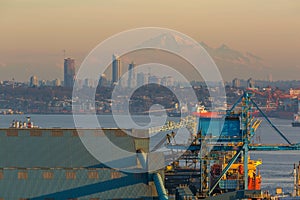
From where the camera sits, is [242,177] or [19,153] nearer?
[19,153]

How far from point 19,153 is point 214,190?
1344cm

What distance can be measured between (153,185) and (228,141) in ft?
40.2

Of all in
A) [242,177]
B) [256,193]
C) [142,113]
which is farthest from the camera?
[142,113]

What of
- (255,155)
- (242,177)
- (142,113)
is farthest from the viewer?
(142,113)

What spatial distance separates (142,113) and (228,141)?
140942 millimetres

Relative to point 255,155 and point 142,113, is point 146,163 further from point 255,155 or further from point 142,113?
point 142,113

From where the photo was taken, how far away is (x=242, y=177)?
→ 190ft

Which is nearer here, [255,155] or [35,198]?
[35,198]

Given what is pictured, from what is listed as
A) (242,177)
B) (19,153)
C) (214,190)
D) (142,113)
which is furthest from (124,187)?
(142,113)

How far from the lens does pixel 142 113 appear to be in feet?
641

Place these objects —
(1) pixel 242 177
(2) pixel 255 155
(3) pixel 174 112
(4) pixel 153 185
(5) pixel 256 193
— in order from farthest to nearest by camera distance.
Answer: (3) pixel 174 112 < (2) pixel 255 155 < (1) pixel 242 177 < (4) pixel 153 185 < (5) pixel 256 193

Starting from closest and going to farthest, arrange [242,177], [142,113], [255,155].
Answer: [242,177] < [255,155] < [142,113]

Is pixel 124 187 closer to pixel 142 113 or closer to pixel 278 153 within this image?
pixel 278 153

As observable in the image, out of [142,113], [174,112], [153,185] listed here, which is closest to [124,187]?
[153,185]
